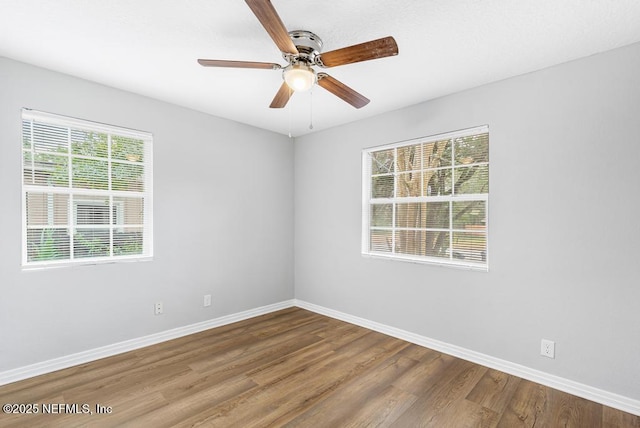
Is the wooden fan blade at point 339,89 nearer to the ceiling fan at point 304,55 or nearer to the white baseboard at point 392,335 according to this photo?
the ceiling fan at point 304,55

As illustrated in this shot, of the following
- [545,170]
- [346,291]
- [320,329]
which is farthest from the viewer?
[346,291]

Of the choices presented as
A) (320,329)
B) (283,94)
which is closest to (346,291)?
(320,329)

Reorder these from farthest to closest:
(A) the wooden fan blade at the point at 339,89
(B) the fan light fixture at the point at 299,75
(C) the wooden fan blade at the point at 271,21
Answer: (A) the wooden fan blade at the point at 339,89 < (B) the fan light fixture at the point at 299,75 < (C) the wooden fan blade at the point at 271,21

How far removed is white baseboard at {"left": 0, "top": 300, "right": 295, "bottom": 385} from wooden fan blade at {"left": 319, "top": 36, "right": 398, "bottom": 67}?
311cm

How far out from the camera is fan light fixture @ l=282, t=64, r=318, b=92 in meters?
1.92

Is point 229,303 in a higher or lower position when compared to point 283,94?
lower

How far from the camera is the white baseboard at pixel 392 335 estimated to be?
86.2 inches

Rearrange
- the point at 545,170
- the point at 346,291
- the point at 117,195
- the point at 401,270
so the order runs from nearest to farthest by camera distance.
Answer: the point at 545,170 → the point at 117,195 → the point at 401,270 → the point at 346,291

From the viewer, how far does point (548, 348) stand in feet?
7.88

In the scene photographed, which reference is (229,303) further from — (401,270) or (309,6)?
(309,6)

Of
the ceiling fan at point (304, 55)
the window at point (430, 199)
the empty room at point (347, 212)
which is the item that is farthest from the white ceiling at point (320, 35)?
the window at point (430, 199)

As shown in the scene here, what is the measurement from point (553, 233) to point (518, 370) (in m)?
A: 1.19

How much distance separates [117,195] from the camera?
2.98 meters

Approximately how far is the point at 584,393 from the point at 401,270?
169cm
